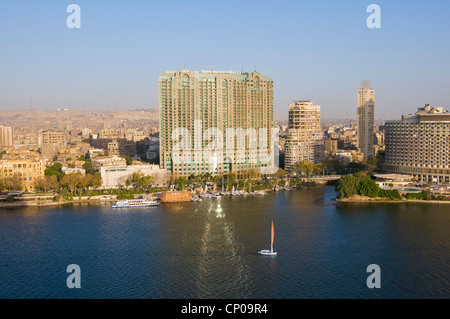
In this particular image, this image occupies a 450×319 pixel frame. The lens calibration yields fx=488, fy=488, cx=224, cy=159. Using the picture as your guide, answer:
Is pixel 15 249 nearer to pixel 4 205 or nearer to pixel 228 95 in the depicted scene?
pixel 4 205

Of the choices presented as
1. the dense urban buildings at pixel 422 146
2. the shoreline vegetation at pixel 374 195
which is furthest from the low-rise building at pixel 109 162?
the dense urban buildings at pixel 422 146

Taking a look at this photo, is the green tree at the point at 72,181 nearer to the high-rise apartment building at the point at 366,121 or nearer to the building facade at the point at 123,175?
the building facade at the point at 123,175

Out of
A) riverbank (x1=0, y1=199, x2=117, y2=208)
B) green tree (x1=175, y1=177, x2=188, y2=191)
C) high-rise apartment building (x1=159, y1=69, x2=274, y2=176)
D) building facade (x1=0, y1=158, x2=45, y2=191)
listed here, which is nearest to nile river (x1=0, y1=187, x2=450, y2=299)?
riverbank (x1=0, y1=199, x2=117, y2=208)

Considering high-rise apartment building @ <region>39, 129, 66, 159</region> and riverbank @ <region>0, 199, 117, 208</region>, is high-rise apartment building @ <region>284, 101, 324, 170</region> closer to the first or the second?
riverbank @ <region>0, 199, 117, 208</region>

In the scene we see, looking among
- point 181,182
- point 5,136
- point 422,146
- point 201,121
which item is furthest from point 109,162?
point 5,136

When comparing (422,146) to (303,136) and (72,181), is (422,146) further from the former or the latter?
(72,181)

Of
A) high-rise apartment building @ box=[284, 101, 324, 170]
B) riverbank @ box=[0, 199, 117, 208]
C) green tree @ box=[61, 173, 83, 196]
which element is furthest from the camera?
high-rise apartment building @ box=[284, 101, 324, 170]
